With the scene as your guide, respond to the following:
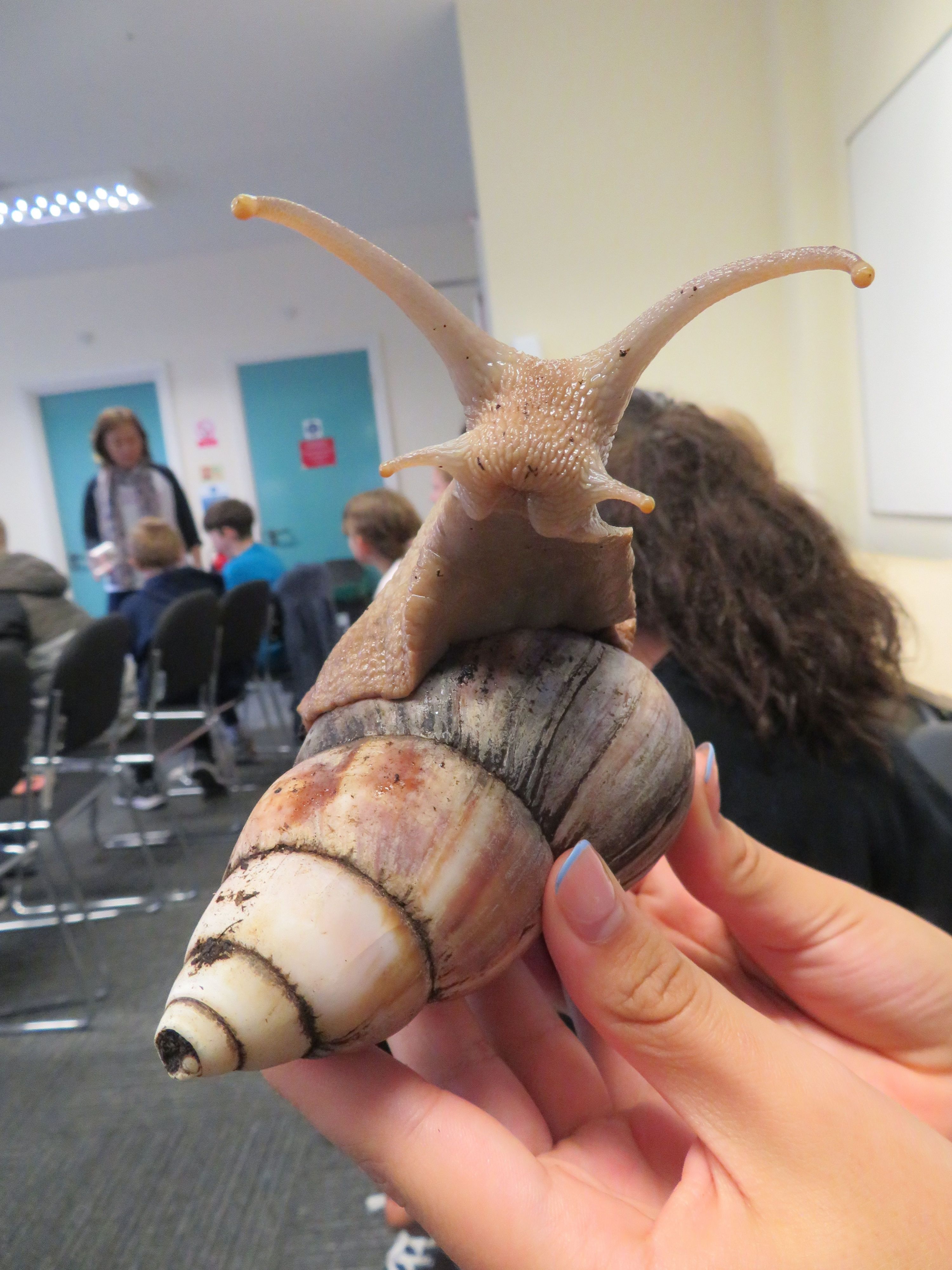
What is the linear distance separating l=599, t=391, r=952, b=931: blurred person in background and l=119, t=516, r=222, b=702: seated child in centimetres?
311

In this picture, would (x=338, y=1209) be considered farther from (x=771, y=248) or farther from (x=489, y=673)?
(x=771, y=248)

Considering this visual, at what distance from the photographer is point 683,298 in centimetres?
55

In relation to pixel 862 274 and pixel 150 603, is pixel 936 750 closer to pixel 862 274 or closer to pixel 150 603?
pixel 862 274

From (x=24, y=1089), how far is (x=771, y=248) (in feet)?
11.3

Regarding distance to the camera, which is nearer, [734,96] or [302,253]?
[734,96]

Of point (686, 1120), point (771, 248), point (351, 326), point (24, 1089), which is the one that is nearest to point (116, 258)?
point (351, 326)

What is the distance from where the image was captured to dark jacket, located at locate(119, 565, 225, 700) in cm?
385

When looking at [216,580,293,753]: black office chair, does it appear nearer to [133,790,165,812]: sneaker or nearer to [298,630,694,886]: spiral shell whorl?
[133,790,165,812]: sneaker

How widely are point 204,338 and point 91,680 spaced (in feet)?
14.0

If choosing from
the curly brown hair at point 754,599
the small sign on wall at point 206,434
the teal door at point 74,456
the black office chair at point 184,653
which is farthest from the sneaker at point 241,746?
the curly brown hair at point 754,599

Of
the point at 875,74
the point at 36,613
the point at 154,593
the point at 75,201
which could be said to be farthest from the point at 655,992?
the point at 75,201

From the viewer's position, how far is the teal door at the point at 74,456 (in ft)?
21.1

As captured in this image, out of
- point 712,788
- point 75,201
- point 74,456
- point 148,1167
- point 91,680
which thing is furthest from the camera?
point 74,456

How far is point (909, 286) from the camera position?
2.31 m
